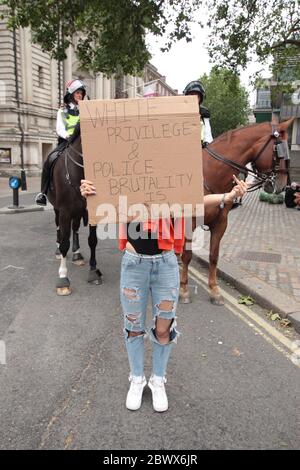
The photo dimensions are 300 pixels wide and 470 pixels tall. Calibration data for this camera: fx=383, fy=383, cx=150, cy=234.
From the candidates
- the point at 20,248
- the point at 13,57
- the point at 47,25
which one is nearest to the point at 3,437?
the point at 20,248

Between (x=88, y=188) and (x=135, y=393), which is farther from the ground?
(x=88, y=188)

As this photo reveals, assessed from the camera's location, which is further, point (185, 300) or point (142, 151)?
point (185, 300)

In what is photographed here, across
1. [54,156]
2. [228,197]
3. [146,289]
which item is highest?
[54,156]

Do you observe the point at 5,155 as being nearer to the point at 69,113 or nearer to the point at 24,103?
the point at 24,103

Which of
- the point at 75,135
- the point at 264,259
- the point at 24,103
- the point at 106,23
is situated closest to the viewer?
the point at 75,135

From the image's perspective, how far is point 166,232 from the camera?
2.55 metres

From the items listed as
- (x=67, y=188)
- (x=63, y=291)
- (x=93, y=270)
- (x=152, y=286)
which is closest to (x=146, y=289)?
(x=152, y=286)

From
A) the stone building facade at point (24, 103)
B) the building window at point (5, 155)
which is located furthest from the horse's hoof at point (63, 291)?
the building window at point (5, 155)

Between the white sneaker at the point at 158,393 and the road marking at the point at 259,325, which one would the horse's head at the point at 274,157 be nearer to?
the road marking at the point at 259,325

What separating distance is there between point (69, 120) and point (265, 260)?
159 inches

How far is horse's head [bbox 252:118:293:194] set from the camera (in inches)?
168

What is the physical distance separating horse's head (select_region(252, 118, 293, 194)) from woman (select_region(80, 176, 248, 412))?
1850 mm

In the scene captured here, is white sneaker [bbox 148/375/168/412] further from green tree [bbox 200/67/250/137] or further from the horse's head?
green tree [bbox 200/67/250/137]

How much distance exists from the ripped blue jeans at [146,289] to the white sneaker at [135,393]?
0.76 feet
